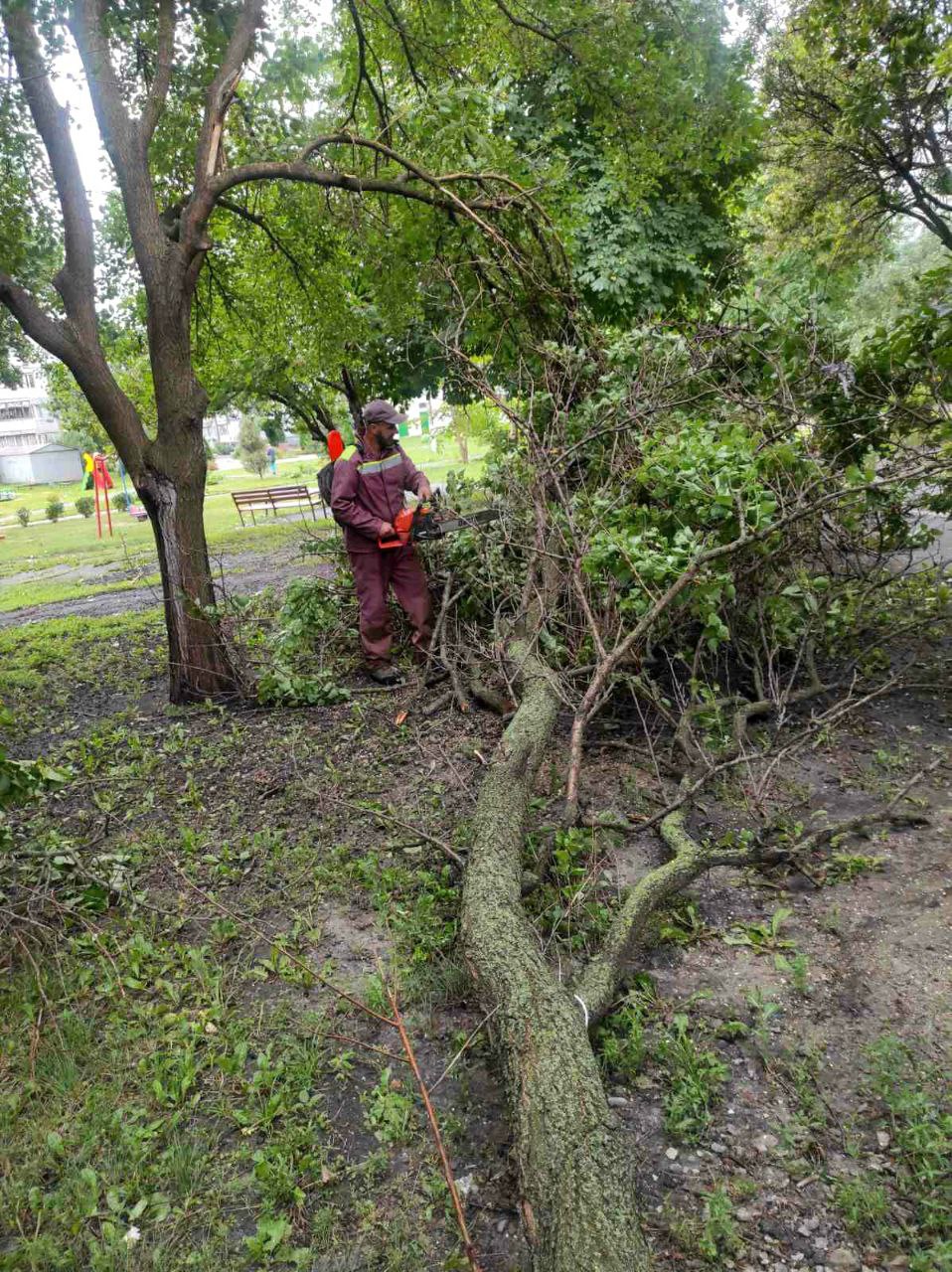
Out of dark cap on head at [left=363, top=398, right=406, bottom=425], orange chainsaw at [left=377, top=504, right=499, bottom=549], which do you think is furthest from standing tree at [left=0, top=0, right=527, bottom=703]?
orange chainsaw at [left=377, top=504, right=499, bottom=549]

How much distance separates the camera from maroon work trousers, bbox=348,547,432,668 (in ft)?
19.0

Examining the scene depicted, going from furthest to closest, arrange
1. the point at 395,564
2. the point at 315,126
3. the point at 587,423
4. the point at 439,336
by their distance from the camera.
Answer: the point at 315,126, the point at 395,564, the point at 587,423, the point at 439,336

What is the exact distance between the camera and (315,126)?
734cm

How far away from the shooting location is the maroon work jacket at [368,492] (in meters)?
5.57

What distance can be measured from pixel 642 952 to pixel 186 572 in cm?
410

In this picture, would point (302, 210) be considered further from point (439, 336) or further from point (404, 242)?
point (439, 336)

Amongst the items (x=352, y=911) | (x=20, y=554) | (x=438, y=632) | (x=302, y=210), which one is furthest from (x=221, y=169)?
(x=20, y=554)

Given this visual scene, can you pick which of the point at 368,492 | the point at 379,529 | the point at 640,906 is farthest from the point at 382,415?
the point at 640,906

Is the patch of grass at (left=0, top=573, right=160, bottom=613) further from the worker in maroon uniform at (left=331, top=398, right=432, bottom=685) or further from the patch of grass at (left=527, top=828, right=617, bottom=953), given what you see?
the patch of grass at (left=527, top=828, right=617, bottom=953)

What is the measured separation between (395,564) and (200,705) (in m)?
1.72

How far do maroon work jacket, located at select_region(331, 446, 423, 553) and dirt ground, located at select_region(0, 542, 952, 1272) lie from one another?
127cm

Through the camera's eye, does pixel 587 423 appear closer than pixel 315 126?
Yes

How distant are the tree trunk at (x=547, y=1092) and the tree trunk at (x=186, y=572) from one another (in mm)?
3185

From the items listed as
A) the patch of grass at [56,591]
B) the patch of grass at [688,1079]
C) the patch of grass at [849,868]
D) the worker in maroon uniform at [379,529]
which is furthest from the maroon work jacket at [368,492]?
the patch of grass at [56,591]
